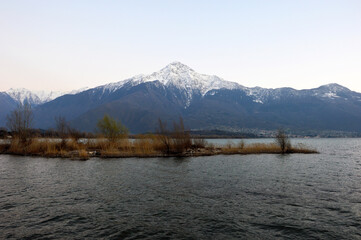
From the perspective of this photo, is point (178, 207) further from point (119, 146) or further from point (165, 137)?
point (119, 146)

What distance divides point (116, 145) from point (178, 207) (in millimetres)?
48307

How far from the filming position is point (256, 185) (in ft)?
93.8

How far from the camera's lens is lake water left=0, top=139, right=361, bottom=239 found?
15.4m

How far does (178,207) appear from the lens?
20.3 metres

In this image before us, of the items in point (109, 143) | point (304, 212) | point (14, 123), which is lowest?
point (304, 212)

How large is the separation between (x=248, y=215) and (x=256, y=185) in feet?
35.8

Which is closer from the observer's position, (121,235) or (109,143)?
(121,235)

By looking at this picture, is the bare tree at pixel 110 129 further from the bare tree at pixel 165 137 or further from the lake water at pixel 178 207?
the lake water at pixel 178 207

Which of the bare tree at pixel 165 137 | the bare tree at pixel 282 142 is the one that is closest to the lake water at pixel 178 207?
the bare tree at pixel 165 137

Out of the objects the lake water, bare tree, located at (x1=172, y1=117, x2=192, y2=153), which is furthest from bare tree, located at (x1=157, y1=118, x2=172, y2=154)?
the lake water

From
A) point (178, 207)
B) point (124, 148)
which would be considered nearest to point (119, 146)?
point (124, 148)

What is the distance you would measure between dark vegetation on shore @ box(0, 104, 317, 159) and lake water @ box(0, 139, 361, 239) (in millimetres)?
26327

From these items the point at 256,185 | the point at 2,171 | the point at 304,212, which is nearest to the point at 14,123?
the point at 2,171

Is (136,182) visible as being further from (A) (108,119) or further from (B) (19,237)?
(A) (108,119)
